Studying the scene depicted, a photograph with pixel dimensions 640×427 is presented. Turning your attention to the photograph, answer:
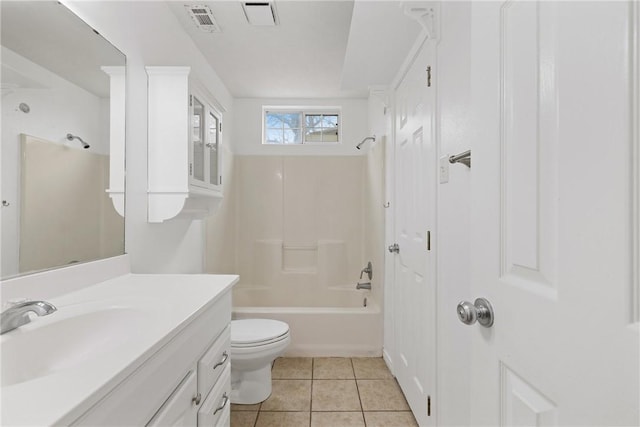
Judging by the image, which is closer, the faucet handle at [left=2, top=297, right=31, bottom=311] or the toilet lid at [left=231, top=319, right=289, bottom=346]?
the faucet handle at [left=2, top=297, right=31, bottom=311]

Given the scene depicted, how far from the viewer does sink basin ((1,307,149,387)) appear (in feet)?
2.33

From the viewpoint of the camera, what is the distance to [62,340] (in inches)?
32.7

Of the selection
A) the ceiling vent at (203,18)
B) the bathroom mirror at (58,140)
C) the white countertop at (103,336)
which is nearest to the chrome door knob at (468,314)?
the white countertop at (103,336)

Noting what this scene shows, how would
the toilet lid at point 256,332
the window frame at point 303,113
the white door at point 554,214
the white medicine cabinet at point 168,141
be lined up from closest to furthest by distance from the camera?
the white door at point 554,214 < the white medicine cabinet at point 168,141 < the toilet lid at point 256,332 < the window frame at point 303,113

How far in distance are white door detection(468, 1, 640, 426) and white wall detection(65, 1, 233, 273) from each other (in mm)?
1435

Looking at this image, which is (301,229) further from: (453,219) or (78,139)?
(78,139)

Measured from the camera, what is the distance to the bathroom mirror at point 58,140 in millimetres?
902

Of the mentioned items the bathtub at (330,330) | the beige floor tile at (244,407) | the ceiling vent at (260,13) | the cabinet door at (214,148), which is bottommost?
the beige floor tile at (244,407)

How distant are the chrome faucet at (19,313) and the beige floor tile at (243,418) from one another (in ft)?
4.32

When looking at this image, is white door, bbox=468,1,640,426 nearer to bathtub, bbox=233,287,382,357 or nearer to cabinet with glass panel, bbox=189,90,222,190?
cabinet with glass panel, bbox=189,90,222,190

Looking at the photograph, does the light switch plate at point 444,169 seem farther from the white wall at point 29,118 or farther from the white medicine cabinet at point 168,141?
the white wall at point 29,118

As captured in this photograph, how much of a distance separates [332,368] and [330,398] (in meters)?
0.39

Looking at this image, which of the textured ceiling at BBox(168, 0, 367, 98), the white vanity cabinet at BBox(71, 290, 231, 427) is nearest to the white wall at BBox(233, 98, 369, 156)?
the textured ceiling at BBox(168, 0, 367, 98)

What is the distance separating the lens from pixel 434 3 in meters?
1.32
